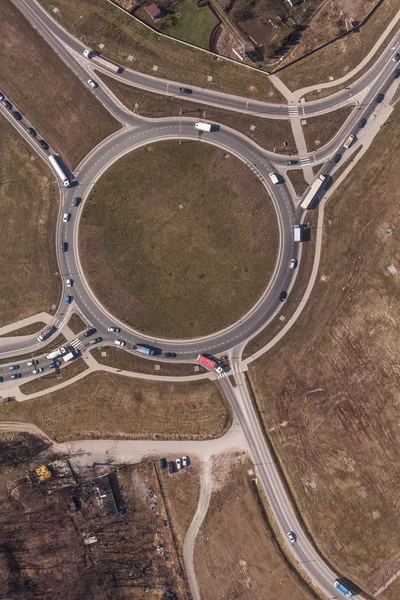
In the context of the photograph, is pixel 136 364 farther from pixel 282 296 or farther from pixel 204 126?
pixel 204 126

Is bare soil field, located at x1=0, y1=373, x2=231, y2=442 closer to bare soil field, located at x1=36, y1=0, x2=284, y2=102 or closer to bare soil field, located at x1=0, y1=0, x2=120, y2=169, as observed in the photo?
bare soil field, located at x1=0, y1=0, x2=120, y2=169

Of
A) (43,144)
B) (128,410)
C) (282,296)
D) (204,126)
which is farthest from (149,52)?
(128,410)

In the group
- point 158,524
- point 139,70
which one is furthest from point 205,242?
point 158,524

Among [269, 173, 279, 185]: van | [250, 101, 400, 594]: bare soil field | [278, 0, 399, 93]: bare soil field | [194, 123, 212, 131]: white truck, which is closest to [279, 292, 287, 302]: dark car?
[250, 101, 400, 594]: bare soil field

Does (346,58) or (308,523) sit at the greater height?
(346,58)

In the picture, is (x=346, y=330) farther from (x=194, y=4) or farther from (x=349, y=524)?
(x=194, y=4)

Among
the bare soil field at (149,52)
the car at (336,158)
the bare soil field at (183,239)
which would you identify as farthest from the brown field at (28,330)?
the car at (336,158)
